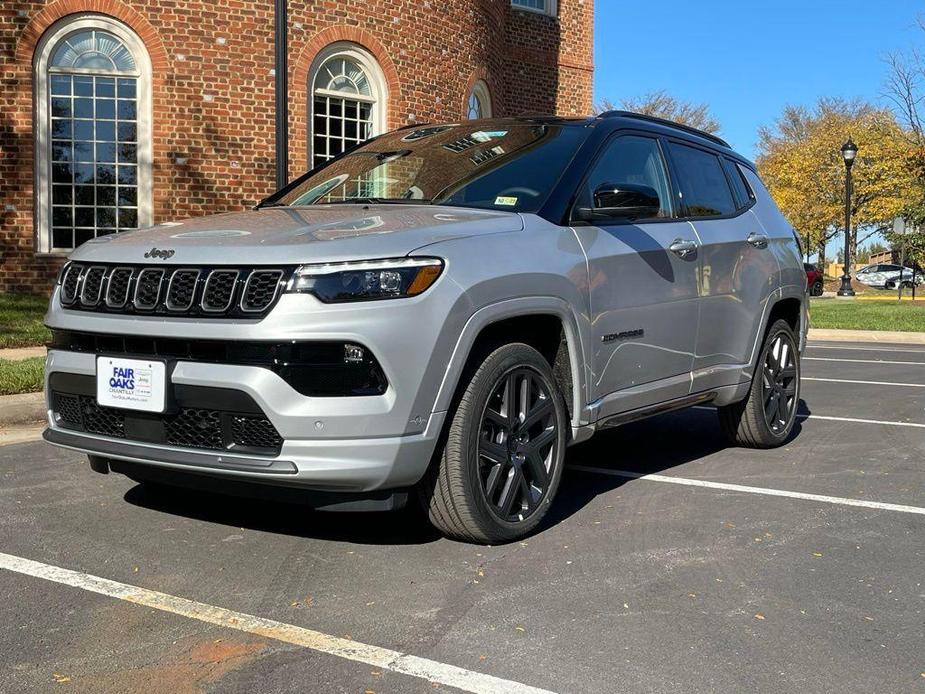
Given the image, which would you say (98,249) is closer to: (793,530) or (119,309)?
(119,309)

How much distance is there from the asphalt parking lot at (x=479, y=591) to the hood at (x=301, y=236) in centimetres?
123

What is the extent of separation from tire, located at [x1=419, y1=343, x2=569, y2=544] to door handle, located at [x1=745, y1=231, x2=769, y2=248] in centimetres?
226

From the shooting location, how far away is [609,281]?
4.85 metres

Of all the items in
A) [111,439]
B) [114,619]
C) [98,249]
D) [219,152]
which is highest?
[219,152]

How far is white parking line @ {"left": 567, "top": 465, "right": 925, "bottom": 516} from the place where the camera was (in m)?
5.20

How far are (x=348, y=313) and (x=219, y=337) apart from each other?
1.58ft

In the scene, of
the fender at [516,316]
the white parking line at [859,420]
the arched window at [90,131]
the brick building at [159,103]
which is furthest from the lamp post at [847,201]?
the fender at [516,316]

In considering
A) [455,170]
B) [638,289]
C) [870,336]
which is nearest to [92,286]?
[455,170]

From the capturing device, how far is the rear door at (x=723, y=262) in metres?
5.76

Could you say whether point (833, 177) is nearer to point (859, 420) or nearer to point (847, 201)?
point (847, 201)

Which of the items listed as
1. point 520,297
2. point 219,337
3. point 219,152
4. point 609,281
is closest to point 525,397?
point 520,297

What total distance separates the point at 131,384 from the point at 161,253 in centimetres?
53

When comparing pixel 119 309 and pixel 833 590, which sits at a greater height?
pixel 119 309

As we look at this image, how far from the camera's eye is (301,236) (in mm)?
3961
